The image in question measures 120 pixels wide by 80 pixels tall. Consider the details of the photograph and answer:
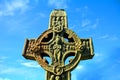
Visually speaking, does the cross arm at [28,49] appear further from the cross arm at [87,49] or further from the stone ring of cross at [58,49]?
Result: the cross arm at [87,49]

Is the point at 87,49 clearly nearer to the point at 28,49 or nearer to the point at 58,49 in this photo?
the point at 58,49

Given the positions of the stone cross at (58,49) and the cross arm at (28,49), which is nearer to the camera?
the stone cross at (58,49)

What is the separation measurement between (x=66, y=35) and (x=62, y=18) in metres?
0.65

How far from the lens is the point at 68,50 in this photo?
9555 mm

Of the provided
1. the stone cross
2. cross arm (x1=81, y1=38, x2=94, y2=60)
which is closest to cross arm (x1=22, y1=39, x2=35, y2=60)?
the stone cross

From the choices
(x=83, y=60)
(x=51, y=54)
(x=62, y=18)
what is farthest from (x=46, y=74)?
(x=62, y=18)

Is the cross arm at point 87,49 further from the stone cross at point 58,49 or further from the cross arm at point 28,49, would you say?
the cross arm at point 28,49

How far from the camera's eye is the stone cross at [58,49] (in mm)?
9086

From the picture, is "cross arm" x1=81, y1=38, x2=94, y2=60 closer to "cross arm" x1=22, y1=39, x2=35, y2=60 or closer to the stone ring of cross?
the stone ring of cross

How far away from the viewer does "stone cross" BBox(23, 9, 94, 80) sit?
9.09m

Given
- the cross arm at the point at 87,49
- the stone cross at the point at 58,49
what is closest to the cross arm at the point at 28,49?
the stone cross at the point at 58,49

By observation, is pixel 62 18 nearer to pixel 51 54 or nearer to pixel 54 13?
pixel 54 13

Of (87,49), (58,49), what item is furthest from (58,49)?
(87,49)

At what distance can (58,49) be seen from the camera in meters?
9.54
